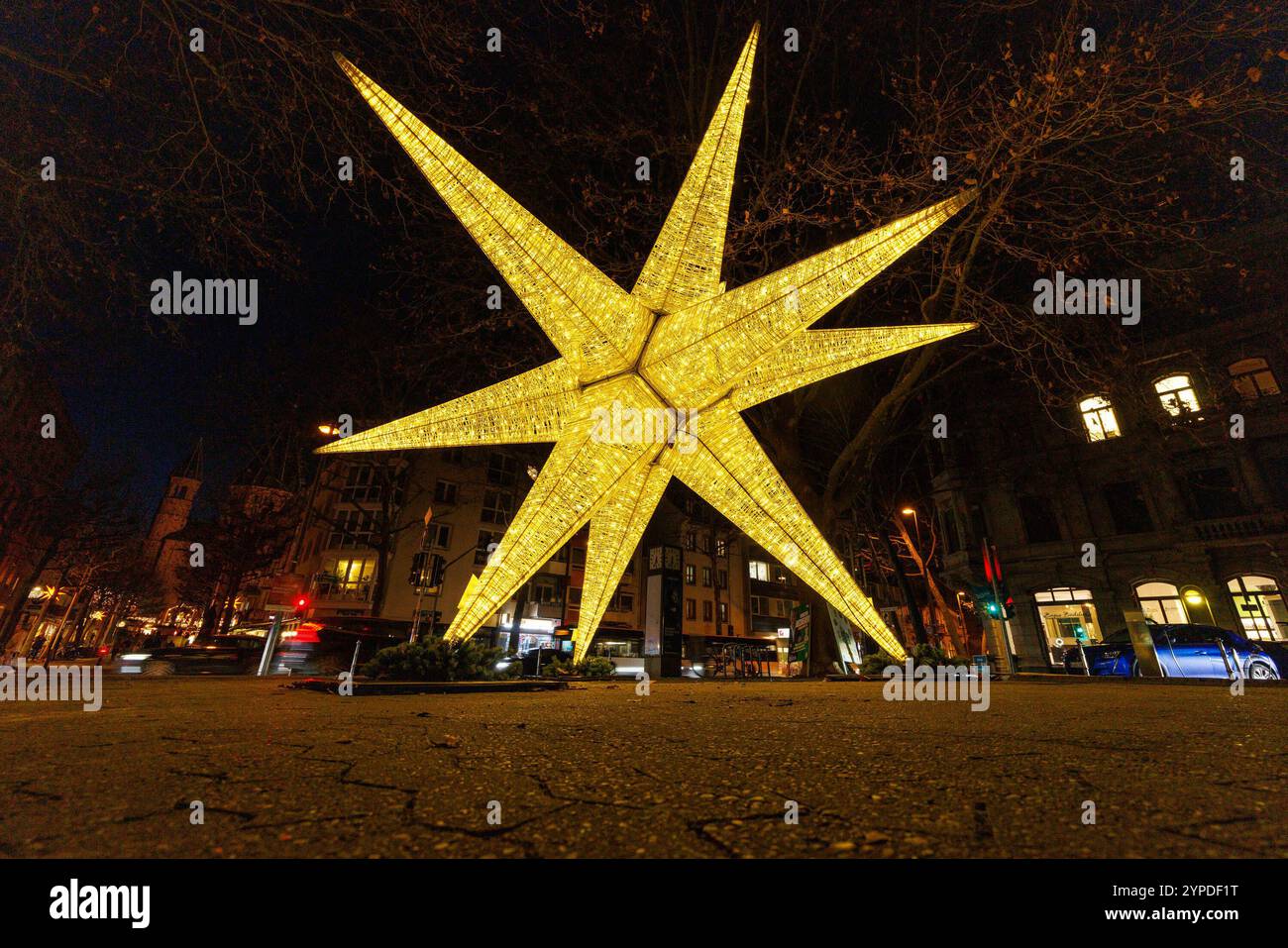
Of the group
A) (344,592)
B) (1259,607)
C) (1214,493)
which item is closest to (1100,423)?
(1214,493)


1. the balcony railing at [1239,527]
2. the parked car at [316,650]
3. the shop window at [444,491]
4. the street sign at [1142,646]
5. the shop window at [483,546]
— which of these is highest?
the shop window at [444,491]

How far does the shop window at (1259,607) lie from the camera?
19891 millimetres

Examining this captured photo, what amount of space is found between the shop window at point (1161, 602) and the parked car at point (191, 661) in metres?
33.6

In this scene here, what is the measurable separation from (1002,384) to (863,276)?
27.9 metres

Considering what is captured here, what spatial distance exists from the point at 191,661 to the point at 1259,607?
3685 cm

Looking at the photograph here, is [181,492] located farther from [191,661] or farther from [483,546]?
[191,661]

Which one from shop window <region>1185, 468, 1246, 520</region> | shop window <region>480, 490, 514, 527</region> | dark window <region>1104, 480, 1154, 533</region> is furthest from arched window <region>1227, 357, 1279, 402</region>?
shop window <region>480, 490, 514, 527</region>

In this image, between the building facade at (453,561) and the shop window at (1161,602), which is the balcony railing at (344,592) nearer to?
the building facade at (453,561)

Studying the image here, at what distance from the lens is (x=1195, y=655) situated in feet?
46.6

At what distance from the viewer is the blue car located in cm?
1333

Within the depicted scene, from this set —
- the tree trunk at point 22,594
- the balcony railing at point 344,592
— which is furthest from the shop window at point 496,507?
the tree trunk at point 22,594

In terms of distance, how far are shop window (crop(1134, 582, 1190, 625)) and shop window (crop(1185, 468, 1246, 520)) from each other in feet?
11.0
